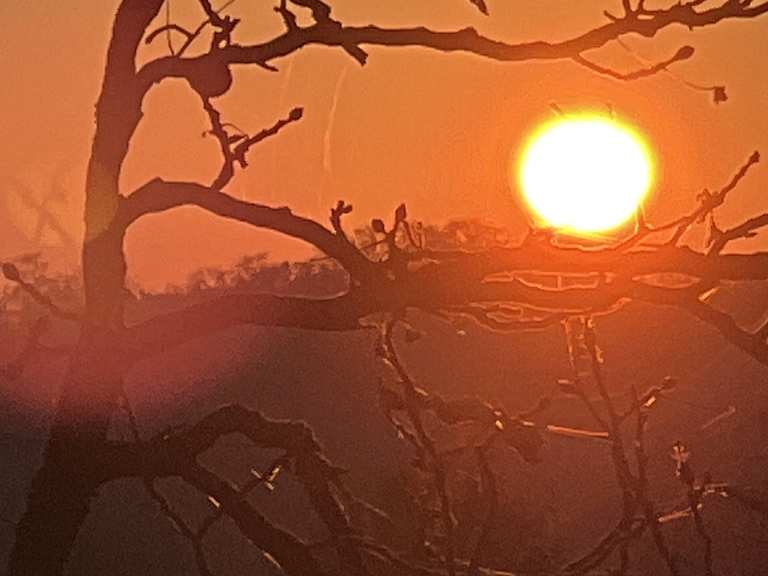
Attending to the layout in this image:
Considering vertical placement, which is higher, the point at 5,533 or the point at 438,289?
the point at 438,289

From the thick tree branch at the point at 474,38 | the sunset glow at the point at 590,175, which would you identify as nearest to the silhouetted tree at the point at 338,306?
the thick tree branch at the point at 474,38

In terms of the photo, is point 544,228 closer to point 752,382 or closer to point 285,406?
point 752,382

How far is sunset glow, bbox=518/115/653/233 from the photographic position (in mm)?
2945

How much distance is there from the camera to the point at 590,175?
362cm

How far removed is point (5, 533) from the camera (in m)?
16.9

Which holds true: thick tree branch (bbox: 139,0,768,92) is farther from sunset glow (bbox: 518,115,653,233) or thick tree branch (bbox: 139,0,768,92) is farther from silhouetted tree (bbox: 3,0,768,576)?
sunset glow (bbox: 518,115,653,233)

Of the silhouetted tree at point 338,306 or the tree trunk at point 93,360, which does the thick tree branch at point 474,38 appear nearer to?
the silhouetted tree at point 338,306

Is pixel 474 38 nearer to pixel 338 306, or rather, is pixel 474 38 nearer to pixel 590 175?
pixel 338 306

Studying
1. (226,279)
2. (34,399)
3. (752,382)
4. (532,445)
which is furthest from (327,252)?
(752,382)

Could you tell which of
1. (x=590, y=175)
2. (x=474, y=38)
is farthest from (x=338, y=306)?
(x=590, y=175)

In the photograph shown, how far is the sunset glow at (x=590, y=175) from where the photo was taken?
9.66ft

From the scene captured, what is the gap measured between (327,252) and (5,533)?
50.2 ft

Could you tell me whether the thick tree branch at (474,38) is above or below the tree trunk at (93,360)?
above

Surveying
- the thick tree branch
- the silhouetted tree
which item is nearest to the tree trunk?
the silhouetted tree
